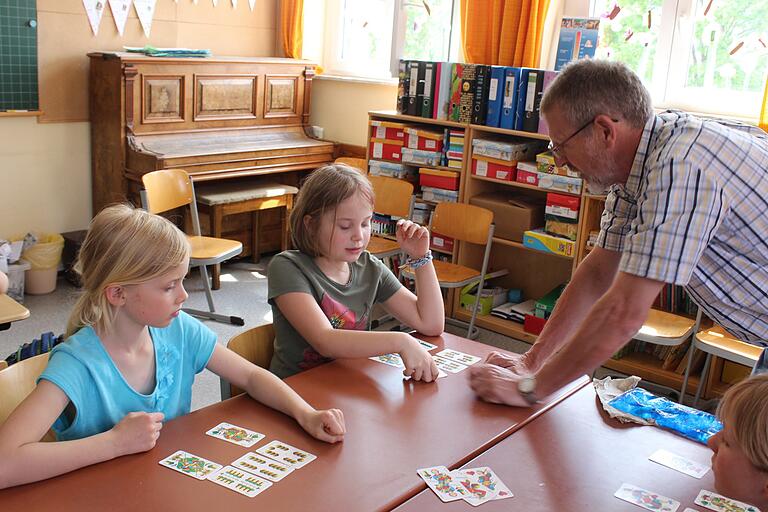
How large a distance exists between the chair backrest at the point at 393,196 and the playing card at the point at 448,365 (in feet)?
8.28

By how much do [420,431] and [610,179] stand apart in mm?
742

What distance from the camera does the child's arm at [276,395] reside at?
1.61 meters

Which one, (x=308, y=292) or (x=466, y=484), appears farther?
(x=308, y=292)

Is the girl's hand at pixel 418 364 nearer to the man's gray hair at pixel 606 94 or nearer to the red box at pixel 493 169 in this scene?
the man's gray hair at pixel 606 94

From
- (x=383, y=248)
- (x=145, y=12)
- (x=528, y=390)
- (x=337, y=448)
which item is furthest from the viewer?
(x=145, y=12)

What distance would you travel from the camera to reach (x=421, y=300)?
7.57 ft

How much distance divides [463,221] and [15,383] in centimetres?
297

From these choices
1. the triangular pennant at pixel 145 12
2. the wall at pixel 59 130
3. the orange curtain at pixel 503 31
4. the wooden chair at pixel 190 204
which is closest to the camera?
the wooden chair at pixel 190 204

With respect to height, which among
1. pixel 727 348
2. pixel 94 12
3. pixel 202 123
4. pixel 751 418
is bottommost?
pixel 727 348

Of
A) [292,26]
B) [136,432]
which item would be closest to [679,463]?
[136,432]

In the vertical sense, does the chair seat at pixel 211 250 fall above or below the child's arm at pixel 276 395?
below

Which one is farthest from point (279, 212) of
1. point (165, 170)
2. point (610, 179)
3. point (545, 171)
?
point (610, 179)

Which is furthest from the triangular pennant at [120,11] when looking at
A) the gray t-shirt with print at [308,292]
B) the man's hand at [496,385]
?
the man's hand at [496,385]

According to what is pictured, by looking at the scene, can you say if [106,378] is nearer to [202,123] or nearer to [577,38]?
[577,38]
